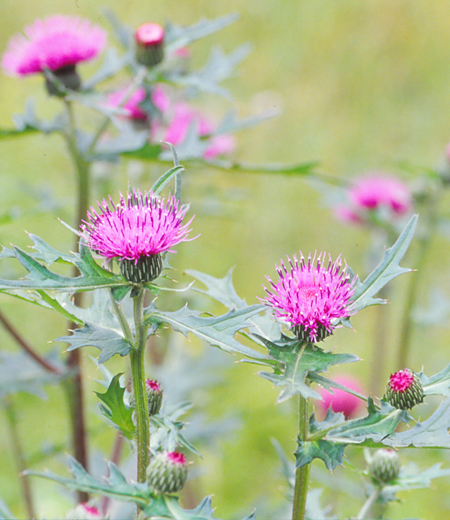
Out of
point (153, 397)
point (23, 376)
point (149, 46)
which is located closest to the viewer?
point (153, 397)

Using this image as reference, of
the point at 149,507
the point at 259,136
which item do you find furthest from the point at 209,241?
the point at 149,507

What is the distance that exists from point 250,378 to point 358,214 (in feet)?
6.51

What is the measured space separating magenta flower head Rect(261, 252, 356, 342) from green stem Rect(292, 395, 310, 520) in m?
0.18

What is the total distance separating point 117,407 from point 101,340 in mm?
170

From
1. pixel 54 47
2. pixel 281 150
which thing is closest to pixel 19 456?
pixel 54 47

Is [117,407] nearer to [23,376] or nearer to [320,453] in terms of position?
[320,453]

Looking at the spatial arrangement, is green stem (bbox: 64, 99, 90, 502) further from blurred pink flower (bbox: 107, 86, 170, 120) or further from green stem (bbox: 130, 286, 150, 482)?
green stem (bbox: 130, 286, 150, 482)

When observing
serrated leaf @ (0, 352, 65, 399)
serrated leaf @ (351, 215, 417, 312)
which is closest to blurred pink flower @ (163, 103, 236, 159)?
serrated leaf @ (0, 352, 65, 399)

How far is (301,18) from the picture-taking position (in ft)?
29.2

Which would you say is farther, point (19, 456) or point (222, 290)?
point (19, 456)

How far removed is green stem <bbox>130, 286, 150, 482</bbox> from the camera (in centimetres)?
168

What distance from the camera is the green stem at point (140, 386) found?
1.68 m

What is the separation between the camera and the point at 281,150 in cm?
782

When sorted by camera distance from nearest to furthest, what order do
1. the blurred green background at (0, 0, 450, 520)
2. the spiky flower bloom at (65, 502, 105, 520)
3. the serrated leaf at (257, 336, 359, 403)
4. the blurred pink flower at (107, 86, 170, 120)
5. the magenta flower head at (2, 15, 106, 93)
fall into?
the serrated leaf at (257, 336, 359, 403) < the spiky flower bloom at (65, 502, 105, 520) < the magenta flower head at (2, 15, 106, 93) < the blurred pink flower at (107, 86, 170, 120) < the blurred green background at (0, 0, 450, 520)
